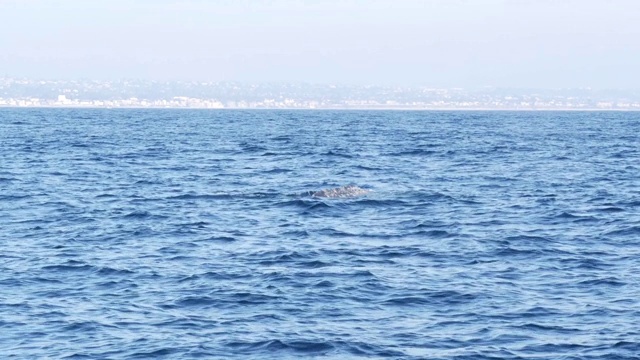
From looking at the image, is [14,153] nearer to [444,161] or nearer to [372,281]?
[444,161]

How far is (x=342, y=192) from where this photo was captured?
3856 cm

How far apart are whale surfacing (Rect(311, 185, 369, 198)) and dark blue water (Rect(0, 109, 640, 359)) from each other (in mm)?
562

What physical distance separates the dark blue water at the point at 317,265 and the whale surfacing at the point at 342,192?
0.56 m

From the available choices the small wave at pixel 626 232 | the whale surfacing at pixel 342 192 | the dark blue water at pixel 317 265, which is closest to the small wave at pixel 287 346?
the dark blue water at pixel 317 265

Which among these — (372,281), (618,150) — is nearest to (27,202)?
(372,281)

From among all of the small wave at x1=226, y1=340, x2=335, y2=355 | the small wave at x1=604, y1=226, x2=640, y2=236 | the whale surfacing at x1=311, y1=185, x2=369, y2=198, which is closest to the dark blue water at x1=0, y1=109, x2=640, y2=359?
the small wave at x1=226, y1=340, x2=335, y2=355

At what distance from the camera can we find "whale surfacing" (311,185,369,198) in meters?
38.0

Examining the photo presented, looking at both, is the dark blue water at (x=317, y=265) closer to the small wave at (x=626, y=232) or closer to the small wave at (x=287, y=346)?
the small wave at (x=287, y=346)

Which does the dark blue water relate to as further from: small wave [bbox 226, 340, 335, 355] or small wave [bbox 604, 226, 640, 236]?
small wave [bbox 604, 226, 640, 236]

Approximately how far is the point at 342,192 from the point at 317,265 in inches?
549

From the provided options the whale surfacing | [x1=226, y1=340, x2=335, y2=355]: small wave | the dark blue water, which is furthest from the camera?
the whale surfacing

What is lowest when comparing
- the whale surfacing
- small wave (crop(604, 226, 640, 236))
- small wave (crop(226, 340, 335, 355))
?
small wave (crop(226, 340, 335, 355))

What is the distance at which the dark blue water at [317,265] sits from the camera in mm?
18297

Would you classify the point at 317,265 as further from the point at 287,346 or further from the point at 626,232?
the point at 626,232
